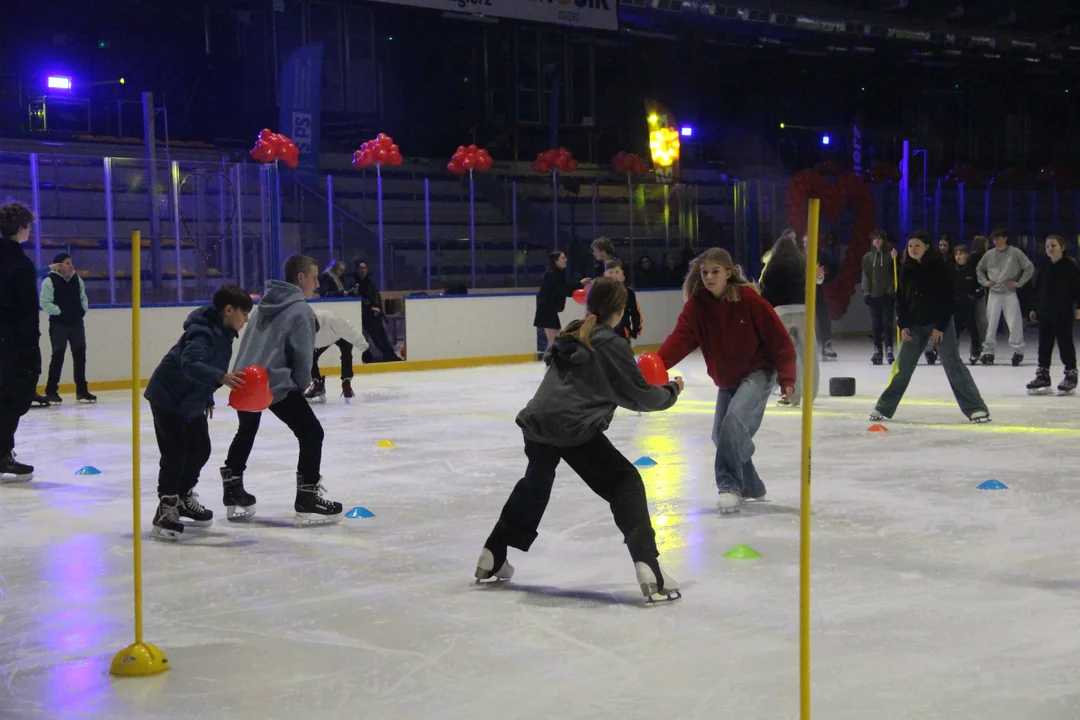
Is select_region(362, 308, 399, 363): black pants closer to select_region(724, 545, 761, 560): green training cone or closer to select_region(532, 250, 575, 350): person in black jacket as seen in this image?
select_region(532, 250, 575, 350): person in black jacket

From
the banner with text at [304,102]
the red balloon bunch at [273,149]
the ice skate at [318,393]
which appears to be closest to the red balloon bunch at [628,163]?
the banner with text at [304,102]

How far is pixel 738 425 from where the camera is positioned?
618cm

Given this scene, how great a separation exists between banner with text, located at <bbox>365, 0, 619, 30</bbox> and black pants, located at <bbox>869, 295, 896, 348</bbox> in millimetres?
9241

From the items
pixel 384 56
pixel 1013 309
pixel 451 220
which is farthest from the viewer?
pixel 384 56

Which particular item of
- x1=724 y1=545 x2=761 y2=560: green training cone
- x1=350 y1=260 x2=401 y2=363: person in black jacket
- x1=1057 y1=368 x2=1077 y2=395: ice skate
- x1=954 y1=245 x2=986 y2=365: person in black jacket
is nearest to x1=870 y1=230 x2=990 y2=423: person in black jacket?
x1=1057 y1=368 x2=1077 y2=395: ice skate

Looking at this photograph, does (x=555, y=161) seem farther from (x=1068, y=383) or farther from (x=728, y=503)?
(x=728, y=503)

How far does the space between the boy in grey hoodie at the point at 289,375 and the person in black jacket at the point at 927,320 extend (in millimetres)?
4903

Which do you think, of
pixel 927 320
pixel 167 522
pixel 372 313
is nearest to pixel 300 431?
pixel 167 522

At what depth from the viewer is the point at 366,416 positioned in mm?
10969

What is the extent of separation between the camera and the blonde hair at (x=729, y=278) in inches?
238

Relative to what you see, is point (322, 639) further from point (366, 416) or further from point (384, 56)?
point (384, 56)

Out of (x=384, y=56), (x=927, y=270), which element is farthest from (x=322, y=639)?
(x=384, y=56)

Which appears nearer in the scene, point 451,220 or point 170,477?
point 170,477

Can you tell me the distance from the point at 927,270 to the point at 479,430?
3.61 m
